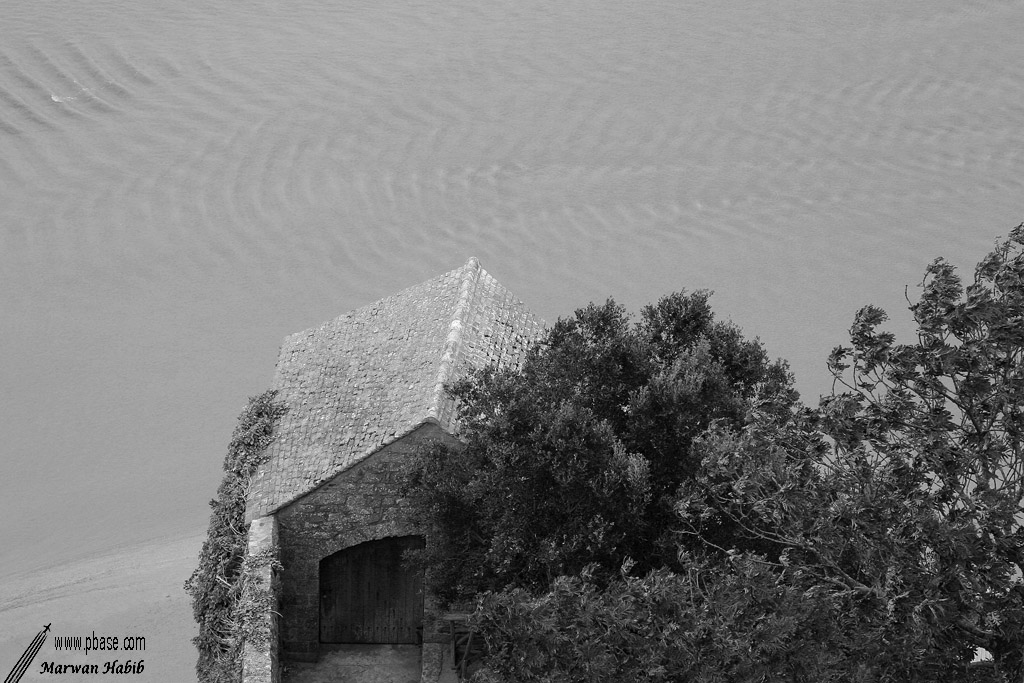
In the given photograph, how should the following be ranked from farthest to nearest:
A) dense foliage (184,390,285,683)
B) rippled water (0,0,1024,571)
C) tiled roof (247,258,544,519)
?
rippled water (0,0,1024,571) → tiled roof (247,258,544,519) → dense foliage (184,390,285,683)

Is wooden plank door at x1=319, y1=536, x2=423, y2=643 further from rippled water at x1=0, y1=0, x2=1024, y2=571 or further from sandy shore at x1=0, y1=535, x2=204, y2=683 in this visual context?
rippled water at x1=0, y1=0, x2=1024, y2=571

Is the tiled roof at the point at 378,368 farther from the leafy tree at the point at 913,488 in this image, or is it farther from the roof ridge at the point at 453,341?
the leafy tree at the point at 913,488

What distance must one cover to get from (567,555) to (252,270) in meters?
27.1

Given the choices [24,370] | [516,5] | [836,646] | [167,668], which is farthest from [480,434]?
[516,5]

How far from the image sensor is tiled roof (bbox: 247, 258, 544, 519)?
2033cm

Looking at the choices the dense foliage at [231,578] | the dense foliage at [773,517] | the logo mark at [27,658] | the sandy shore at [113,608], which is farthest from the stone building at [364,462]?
the logo mark at [27,658]

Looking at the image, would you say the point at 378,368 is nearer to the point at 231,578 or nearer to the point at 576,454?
the point at 231,578

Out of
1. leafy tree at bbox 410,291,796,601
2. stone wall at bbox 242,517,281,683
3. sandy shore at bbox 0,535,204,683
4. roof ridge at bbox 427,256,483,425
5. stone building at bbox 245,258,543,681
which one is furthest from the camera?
sandy shore at bbox 0,535,204,683

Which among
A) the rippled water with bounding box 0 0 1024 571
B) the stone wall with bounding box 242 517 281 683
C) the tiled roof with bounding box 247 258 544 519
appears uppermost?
the rippled water with bounding box 0 0 1024 571

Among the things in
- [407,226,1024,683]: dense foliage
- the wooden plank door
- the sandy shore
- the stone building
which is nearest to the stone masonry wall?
the stone building

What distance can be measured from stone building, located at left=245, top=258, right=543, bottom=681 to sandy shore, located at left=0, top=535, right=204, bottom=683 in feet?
18.9

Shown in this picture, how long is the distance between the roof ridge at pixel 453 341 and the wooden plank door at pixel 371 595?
7.67ft

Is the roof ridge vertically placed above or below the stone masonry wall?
above

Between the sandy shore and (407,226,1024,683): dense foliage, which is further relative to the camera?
the sandy shore
